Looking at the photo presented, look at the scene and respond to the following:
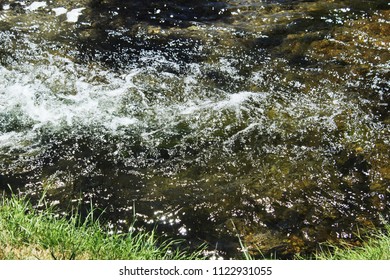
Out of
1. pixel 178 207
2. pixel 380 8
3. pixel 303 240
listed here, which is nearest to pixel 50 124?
pixel 178 207

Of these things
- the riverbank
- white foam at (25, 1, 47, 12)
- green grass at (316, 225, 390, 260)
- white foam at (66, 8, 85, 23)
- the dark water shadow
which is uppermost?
white foam at (25, 1, 47, 12)

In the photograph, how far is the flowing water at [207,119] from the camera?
430 centimetres

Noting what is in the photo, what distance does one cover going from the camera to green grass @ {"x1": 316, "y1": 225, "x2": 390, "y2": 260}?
3.47 m

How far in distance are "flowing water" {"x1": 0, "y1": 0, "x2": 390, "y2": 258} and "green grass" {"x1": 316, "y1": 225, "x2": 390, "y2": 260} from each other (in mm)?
133

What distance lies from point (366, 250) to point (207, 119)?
2.54 metres

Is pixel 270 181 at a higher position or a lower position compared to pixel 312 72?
lower

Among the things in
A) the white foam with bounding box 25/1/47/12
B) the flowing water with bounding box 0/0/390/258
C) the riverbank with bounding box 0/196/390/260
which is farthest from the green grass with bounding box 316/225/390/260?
the white foam with bounding box 25/1/47/12

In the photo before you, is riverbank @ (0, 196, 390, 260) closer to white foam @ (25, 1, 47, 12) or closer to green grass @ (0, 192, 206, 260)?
green grass @ (0, 192, 206, 260)

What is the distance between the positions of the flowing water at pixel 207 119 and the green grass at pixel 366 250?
133 mm

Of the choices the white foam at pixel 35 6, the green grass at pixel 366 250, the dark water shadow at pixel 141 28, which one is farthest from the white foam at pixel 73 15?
the green grass at pixel 366 250

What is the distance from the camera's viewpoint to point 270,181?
459 cm

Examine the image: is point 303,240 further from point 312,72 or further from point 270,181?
point 312,72

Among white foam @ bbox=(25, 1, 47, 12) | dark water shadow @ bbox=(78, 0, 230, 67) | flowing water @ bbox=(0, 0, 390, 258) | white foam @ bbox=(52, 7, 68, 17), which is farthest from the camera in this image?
white foam @ bbox=(25, 1, 47, 12)
